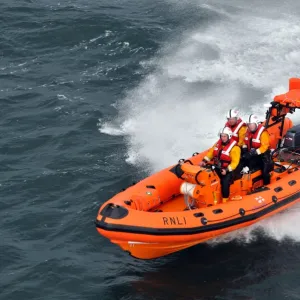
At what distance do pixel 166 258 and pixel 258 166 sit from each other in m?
2.56

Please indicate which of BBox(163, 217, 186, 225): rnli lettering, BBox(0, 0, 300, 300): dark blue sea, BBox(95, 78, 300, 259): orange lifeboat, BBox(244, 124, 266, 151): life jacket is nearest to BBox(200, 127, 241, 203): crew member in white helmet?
BBox(95, 78, 300, 259): orange lifeboat

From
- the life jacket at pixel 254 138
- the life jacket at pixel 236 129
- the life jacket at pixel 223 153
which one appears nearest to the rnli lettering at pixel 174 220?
the life jacket at pixel 223 153

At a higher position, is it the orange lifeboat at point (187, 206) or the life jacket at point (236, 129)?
the life jacket at point (236, 129)

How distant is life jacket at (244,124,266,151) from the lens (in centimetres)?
1314

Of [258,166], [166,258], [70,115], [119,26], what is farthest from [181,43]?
[166,258]

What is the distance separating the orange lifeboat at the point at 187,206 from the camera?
11.6 meters

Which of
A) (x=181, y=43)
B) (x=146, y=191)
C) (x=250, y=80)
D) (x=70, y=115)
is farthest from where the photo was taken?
(x=181, y=43)

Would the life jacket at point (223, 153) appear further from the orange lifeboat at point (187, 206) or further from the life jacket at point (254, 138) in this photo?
the life jacket at point (254, 138)

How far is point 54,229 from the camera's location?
13.4 metres

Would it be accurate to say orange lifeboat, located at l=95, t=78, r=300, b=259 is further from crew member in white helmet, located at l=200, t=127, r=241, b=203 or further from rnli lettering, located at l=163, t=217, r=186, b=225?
crew member in white helmet, located at l=200, t=127, r=241, b=203

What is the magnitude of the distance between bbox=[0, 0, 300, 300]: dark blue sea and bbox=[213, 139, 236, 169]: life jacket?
1.44 metres

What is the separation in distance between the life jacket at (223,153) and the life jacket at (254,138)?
0.66 meters

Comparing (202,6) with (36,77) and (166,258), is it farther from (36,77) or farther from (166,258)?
(166,258)

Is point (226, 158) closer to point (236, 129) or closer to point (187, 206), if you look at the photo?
point (236, 129)
